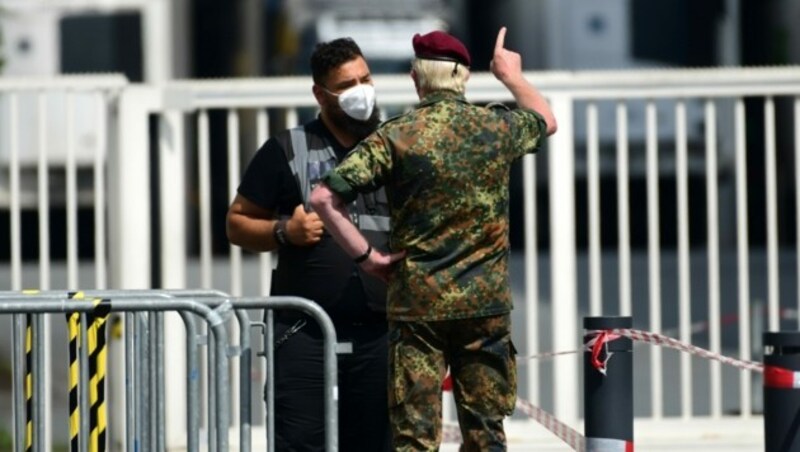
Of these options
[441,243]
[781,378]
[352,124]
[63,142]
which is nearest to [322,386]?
[441,243]

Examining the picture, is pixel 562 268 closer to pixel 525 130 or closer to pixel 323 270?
pixel 323 270

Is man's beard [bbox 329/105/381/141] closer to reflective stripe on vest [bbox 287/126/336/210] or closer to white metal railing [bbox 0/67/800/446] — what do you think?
reflective stripe on vest [bbox 287/126/336/210]

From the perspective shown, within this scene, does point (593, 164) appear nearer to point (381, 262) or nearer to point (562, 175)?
point (562, 175)

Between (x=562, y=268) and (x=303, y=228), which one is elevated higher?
(x=303, y=228)

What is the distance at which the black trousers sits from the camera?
5.79m

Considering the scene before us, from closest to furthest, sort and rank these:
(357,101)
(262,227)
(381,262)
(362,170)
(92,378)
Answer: (362,170) → (381,262) → (92,378) → (357,101) → (262,227)

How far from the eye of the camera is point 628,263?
8156mm

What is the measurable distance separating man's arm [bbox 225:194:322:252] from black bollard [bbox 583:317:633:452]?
36.9 inches

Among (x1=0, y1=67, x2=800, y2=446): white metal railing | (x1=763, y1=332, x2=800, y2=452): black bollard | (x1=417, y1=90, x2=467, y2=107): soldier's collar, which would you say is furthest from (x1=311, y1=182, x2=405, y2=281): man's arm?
(x1=0, y1=67, x2=800, y2=446): white metal railing

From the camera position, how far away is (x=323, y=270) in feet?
19.1

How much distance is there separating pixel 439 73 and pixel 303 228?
2.17 feet

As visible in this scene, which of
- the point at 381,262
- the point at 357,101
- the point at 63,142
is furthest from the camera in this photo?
the point at 63,142

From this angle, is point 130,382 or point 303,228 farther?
point 130,382

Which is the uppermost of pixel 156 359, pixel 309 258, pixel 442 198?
pixel 442 198
